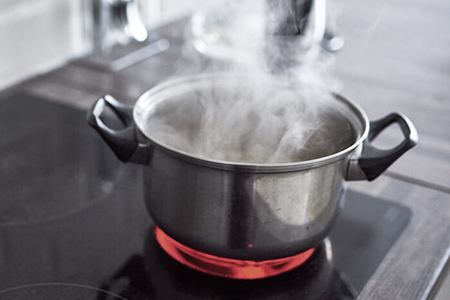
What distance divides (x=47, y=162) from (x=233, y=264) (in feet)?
1.13

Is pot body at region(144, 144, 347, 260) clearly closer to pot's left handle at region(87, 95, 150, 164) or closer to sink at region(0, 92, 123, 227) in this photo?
pot's left handle at region(87, 95, 150, 164)

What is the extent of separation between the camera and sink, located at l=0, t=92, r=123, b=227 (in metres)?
0.80

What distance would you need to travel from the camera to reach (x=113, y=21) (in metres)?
1.22

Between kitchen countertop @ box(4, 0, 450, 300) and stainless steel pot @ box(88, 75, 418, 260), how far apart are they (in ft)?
0.38

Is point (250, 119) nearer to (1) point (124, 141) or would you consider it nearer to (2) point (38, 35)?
(1) point (124, 141)

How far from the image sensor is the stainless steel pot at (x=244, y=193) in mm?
601

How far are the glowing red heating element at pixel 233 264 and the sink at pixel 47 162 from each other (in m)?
0.16

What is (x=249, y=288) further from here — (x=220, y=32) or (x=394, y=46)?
(x=394, y=46)

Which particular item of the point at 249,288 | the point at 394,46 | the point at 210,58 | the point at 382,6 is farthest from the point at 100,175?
the point at 382,6

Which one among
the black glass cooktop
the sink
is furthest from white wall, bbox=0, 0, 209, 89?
the black glass cooktop

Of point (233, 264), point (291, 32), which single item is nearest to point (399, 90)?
point (291, 32)

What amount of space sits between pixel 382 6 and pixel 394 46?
0.85 ft

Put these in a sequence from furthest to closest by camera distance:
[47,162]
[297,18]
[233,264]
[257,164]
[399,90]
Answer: [399,90]
[297,18]
[47,162]
[233,264]
[257,164]

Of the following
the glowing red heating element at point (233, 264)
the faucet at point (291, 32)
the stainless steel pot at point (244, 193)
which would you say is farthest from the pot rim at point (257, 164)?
the faucet at point (291, 32)
